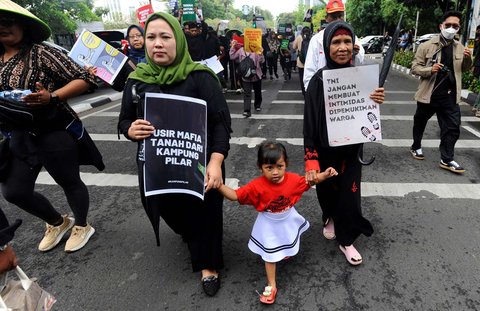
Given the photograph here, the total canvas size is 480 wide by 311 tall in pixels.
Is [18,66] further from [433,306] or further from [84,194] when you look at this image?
[433,306]

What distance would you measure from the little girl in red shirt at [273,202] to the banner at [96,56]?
110 inches

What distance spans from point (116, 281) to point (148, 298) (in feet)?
1.10

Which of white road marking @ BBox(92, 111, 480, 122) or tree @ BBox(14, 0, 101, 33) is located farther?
tree @ BBox(14, 0, 101, 33)

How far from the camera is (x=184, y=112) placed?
194 centimetres

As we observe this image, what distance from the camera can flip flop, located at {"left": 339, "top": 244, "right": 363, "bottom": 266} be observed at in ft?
8.37

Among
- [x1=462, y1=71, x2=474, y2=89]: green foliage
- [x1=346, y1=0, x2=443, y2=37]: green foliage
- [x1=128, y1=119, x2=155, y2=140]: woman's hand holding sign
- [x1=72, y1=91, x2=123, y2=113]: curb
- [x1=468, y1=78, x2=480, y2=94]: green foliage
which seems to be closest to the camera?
[x1=128, y1=119, x2=155, y2=140]: woman's hand holding sign

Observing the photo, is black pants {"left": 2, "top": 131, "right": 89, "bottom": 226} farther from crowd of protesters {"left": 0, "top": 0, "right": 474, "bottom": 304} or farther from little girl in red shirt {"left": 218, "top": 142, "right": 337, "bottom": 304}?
little girl in red shirt {"left": 218, "top": 142, "right": 337, "bottom": 304}

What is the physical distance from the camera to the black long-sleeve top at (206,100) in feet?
6.75

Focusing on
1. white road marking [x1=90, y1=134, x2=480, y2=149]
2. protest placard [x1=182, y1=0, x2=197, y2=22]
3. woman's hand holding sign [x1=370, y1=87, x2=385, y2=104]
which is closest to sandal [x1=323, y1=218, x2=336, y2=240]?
woman's hand holding sign [x1=370, y1=87, x2=385, y2=104]

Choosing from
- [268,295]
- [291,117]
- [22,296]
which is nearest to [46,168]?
[22,296]

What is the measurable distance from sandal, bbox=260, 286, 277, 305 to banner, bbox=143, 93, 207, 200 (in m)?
0.78

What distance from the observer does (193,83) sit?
2078 mm

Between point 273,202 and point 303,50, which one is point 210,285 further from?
point 303,50

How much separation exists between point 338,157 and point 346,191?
0.80 ft
